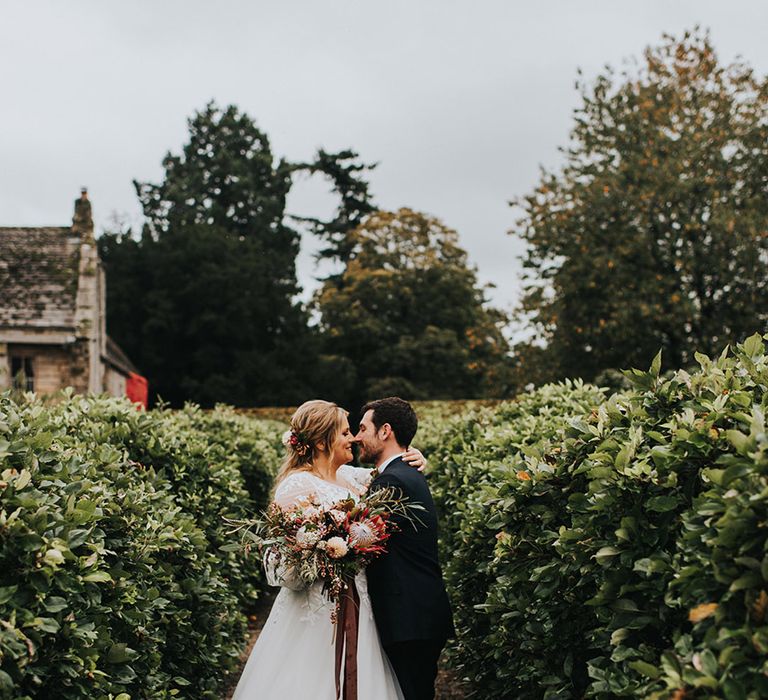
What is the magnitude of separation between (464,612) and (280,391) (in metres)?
35.9

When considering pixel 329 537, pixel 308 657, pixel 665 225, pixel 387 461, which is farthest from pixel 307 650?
pixel 665 225

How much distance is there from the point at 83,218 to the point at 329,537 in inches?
1053

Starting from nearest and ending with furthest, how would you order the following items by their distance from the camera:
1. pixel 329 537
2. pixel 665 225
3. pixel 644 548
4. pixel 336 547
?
pixel 644 548 → pixel 336 547 → pixel 329 537 → pixel 665 225

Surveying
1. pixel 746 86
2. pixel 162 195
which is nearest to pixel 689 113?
pixel 746 86

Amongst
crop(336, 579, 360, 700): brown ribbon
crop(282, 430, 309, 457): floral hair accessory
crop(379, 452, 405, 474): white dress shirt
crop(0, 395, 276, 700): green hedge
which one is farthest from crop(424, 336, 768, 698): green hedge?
crop(0, 395, 276, 700): green hedge

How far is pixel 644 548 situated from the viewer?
282cm

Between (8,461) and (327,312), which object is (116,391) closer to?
(327,312)

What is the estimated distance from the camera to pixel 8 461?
3.25 m

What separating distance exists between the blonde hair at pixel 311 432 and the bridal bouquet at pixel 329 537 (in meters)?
0.63

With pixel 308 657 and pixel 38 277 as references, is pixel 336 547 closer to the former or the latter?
pixel 308 657

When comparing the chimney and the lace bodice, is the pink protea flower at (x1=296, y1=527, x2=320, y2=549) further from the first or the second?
the chimney

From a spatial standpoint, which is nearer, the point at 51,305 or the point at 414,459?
the point at 414,459

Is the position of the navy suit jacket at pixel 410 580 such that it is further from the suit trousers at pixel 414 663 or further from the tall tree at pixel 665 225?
the tall tree at pixel 665 225

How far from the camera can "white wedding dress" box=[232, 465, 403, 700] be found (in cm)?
435
